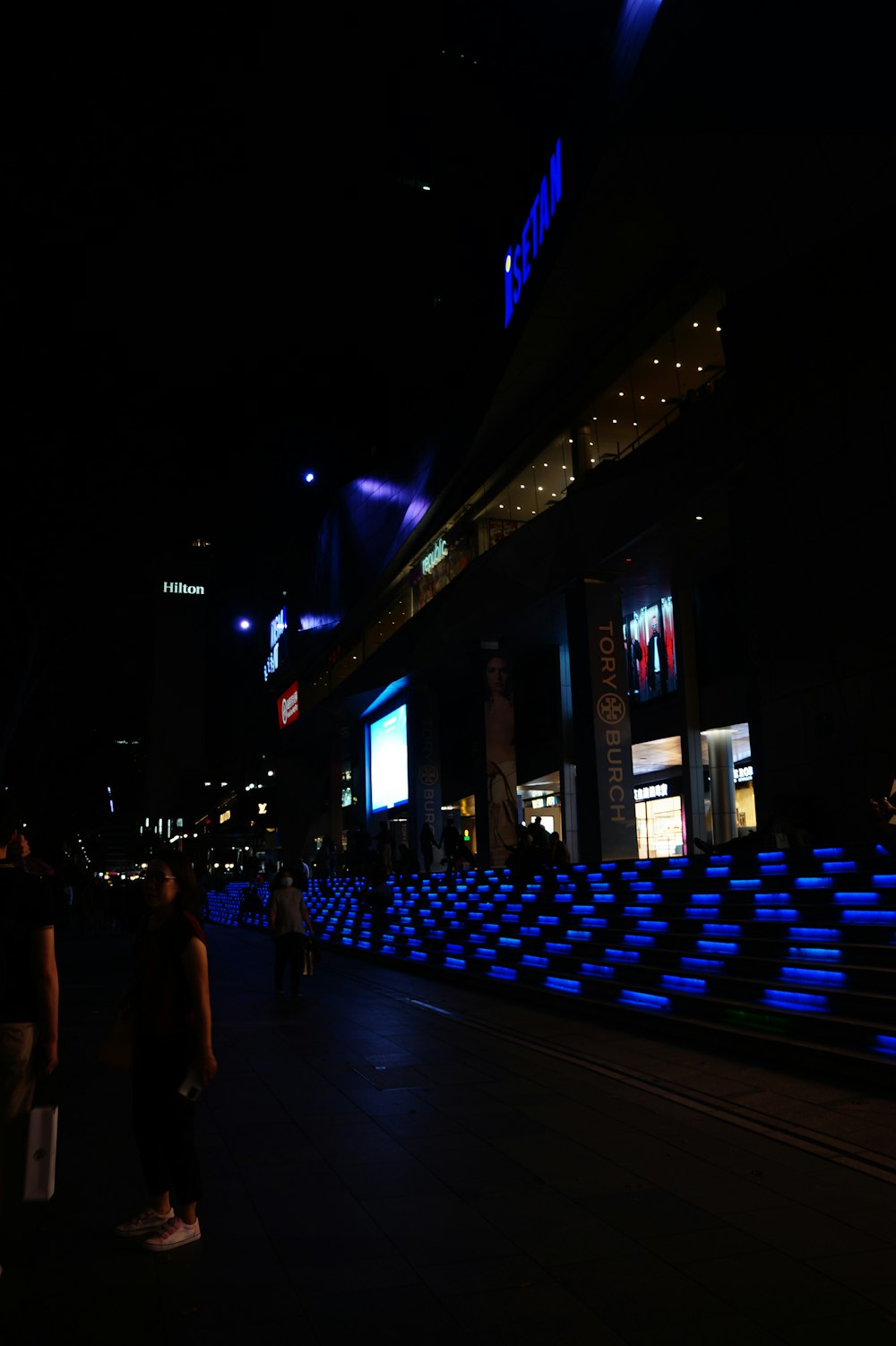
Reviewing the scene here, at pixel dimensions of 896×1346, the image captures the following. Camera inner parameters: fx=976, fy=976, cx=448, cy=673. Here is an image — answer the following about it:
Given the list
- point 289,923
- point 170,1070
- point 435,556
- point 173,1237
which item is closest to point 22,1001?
point 170,1070

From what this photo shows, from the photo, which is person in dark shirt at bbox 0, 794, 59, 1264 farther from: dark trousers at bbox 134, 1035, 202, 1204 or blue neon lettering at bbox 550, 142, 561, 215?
blue neon lettering at bbox 550, 142, 561, 215

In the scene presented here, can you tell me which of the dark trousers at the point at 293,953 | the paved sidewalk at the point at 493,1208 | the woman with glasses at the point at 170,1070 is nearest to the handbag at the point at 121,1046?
the woman with glasses at the point at 170,1070

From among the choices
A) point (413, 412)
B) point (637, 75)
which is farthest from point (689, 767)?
point (413, 412)

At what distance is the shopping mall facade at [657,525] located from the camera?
45.5 feet

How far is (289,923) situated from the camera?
1384cm

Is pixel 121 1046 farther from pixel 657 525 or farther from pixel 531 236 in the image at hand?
pixel 531 236

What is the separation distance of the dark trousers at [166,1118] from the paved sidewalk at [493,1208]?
302 millimetres

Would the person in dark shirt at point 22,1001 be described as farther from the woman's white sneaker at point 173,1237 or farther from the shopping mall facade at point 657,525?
the shopping mall facade at point 657,525

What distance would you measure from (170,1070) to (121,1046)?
0.27 metres

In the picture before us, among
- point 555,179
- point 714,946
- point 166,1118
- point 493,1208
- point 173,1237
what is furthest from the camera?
point 555,179

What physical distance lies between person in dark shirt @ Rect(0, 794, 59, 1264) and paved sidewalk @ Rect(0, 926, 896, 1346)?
0.72 m

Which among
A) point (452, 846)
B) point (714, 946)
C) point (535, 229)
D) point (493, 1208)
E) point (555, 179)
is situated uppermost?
point (535, 229)

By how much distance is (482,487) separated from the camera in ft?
97.8

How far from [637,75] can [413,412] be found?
36.8 metres
